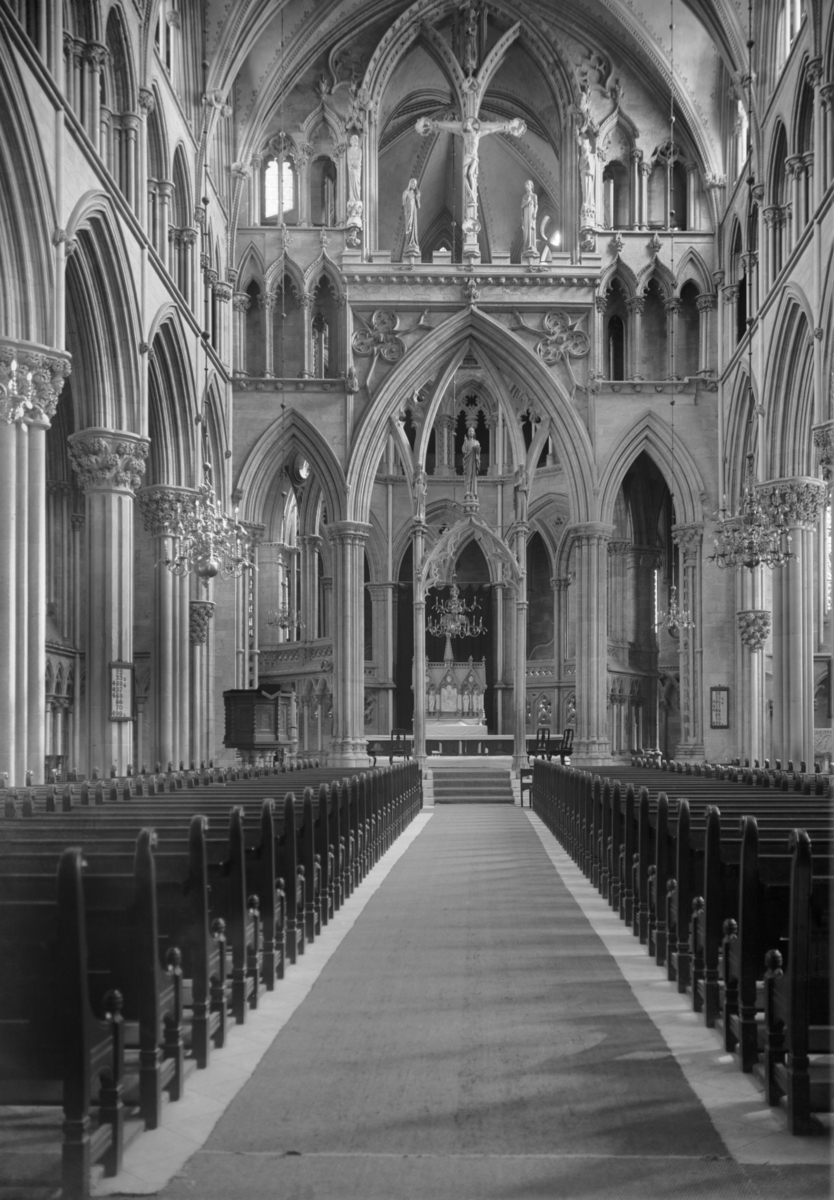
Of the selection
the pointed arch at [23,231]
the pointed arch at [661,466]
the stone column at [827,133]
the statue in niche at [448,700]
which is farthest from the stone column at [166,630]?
the stone column at [827,133]

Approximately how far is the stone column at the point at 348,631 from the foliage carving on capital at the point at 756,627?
8.85 metres

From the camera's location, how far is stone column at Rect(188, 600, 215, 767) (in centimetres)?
2692

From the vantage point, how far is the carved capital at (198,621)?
2719 centimetres

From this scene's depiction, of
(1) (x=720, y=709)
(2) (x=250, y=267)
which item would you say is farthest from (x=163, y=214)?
(1) (x=720, y=709)

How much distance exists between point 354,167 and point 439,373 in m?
5.29

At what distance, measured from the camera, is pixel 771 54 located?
25594mm

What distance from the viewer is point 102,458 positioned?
20469 mm

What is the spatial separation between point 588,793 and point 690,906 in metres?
6.49

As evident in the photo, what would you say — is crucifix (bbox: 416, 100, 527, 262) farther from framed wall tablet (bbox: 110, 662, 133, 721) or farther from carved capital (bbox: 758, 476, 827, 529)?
framed wall tablet (bbox: 110, 662, 133, 721)

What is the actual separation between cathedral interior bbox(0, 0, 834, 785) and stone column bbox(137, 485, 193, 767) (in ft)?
0.23

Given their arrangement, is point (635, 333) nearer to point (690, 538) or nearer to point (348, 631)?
point (690, 538)

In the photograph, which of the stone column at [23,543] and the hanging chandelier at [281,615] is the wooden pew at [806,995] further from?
the hanging chandelier at [281,615]

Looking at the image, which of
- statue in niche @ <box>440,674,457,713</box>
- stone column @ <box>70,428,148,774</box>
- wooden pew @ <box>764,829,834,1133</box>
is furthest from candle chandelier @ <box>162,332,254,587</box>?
wooden pew @ <box>764,829,834,1133</box>

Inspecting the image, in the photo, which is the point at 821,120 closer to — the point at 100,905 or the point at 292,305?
the point at 292,305
